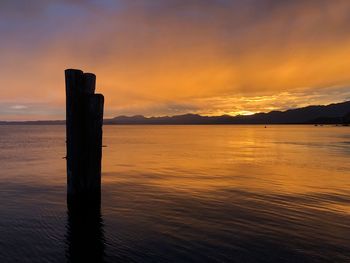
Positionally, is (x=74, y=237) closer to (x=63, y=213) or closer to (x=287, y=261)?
(x=63, y=213)

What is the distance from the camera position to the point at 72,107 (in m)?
11.5

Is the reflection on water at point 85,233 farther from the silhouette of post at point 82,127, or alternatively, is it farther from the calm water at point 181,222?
the silhouette of post at point 82,127

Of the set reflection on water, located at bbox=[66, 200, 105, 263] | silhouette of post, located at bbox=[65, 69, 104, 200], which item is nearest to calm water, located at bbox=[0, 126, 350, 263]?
reflection on water, located at bbox=[66, 200, 105, 263]

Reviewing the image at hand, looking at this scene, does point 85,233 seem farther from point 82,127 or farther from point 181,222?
point 82,127

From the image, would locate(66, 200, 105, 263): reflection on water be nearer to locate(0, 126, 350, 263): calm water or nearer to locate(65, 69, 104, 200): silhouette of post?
locate(0, 126, 350, 263): calm water

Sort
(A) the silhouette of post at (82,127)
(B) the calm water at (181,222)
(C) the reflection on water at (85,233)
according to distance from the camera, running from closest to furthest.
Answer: (C) the reflection on water at (85,233)
(B) the calm water at (181,222)
(A) the silhouette of post at (82,127)

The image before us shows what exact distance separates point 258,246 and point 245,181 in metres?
11.1

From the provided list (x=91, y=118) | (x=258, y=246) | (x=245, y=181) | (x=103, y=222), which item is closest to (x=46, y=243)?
(x=103, y=222)

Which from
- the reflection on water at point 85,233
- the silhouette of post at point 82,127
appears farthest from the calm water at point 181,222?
the silhouette of post at point 82,127

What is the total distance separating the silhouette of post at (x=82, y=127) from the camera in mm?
11406

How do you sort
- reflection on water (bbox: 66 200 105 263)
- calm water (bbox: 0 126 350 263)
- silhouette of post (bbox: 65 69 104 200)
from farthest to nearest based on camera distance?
silhouette of post (bbox: 65 69 104 200) < calm water (bbox: 0 126 350 263) < reflection on water (bbox: 66 200 105 263)

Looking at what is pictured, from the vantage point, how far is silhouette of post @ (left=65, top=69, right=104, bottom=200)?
1141cm

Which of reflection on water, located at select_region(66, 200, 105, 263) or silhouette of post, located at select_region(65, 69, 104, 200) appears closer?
reflection on water, located at select_region(66, 200, 105, 263)

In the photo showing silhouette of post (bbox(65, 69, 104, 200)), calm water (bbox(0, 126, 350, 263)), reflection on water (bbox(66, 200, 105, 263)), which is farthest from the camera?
silhouette of post (bbox(65, 69, 104, 200))
